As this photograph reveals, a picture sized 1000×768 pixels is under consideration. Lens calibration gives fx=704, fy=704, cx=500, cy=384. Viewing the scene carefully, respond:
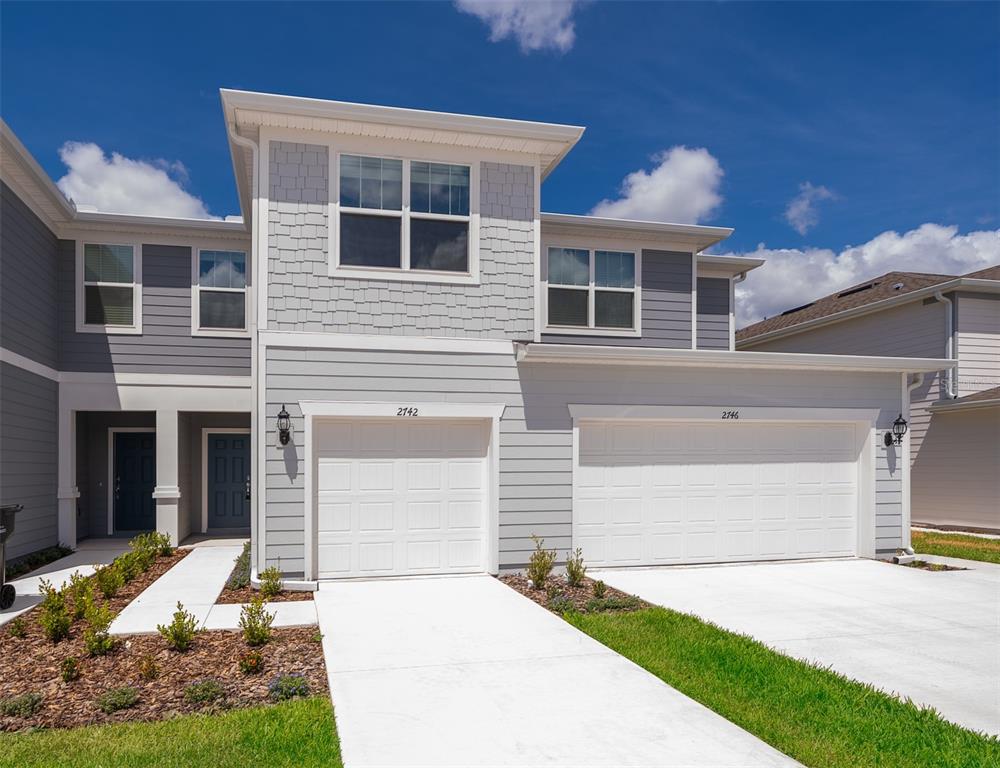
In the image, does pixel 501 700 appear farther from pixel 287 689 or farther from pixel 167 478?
pixel 167 478

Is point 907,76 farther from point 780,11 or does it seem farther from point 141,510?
point 141,510

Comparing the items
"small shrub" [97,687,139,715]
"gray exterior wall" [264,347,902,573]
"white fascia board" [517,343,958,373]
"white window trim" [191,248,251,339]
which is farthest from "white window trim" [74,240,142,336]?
"small shrub" [97,687,139,715]

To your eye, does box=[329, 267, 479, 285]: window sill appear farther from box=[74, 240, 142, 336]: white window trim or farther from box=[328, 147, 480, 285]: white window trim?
box=[74, 240, 142, 336]: white window trim

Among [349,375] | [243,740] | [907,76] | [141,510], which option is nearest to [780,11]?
[907,76]

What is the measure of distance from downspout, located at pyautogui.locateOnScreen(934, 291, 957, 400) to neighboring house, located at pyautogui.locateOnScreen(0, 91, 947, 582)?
6187 mm

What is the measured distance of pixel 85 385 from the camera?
11328 mm

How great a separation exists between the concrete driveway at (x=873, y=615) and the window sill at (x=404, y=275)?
13.5 feet

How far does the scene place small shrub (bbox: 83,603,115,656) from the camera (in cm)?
562

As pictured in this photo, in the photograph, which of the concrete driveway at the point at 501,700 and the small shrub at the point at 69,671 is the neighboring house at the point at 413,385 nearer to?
the concrete driveway at the point at 501,700


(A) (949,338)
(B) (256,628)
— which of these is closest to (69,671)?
(B) (256,628)

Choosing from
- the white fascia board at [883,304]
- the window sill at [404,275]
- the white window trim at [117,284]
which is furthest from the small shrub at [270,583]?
the white fascia board at [883,304]

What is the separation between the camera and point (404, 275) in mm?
8602

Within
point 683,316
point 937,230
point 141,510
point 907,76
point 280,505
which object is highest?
point 937,230

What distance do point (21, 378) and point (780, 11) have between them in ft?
40.8
